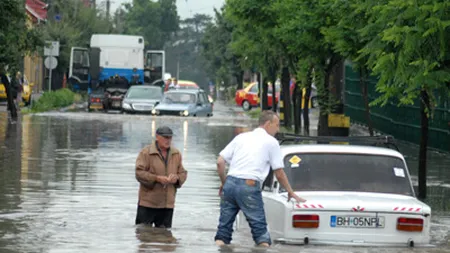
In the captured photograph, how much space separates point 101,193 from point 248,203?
25.2 ft

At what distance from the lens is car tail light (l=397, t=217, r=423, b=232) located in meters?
12.2

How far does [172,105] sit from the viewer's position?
50.0 metres

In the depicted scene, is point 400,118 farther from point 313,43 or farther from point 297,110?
point 313,43

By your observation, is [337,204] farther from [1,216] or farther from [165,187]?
[1,216]

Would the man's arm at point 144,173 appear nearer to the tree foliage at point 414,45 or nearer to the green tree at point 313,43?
the tree foliage at point 414,45

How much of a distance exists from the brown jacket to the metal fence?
28.1 feet

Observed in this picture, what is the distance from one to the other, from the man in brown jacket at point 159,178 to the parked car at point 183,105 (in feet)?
115

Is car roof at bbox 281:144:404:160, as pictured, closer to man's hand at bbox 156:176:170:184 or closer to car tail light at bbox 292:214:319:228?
car tail light at bbox 292:214:319:228

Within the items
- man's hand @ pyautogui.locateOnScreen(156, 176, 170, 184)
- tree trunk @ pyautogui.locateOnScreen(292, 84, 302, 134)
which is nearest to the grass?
tree trunk @ pyautogui.locateOnScreen(292, 84, 302, 134)

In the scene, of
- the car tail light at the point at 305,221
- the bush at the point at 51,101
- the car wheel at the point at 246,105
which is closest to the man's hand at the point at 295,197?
the car tail light at the point at 305,221

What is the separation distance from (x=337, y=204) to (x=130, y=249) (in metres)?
2.05

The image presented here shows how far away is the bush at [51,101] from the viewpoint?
5025cm

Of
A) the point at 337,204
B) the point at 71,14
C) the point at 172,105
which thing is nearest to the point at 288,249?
the point at 337,204

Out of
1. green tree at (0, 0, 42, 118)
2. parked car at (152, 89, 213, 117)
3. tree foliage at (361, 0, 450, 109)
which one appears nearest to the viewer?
tree foliage at (361, 0, 450, 109)
